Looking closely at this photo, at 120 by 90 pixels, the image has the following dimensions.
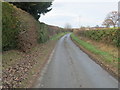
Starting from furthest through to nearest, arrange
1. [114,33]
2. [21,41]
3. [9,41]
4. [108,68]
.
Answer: [114,33] → [21,41] → [9,41] → [108,68]

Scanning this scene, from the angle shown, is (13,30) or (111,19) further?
(111,19)

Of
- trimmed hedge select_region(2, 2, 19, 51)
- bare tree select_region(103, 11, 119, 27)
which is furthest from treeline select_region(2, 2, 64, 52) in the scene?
bare tree select_region(103, 11, 119, 27)

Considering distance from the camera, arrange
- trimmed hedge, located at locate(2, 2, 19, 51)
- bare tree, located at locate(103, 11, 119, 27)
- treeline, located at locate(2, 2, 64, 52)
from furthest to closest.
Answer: bare tree, located at locate(103, 11, 119, 27) → treeline, located at locate(2, 2, 64, 52) → trimmed hedge, located at locate(2, 2, 19, 51)

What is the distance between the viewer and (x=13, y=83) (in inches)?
268

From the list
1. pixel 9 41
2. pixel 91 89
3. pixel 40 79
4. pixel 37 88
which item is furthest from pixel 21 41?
pixel 91 89

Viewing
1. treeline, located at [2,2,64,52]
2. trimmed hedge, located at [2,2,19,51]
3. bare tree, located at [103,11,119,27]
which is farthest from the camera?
bare tree, located at [103,11,119,27]

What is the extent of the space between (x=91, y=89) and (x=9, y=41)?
7.85m

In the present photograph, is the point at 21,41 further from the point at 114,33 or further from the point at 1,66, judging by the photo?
the point at 114,33

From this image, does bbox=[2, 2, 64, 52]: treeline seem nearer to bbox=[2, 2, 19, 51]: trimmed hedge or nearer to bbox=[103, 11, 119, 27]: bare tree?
bbox=[2, 2, 19, 51]: trimmed hedge

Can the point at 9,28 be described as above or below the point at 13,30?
above

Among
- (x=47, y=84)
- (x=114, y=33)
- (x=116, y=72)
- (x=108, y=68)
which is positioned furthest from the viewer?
(x=114, y=33)

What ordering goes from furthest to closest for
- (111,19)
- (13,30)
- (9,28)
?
(111,19)
(13,30)
(9,28)

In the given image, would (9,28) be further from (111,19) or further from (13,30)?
(111,19)

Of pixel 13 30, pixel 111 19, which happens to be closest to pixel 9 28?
pixel 13 30
